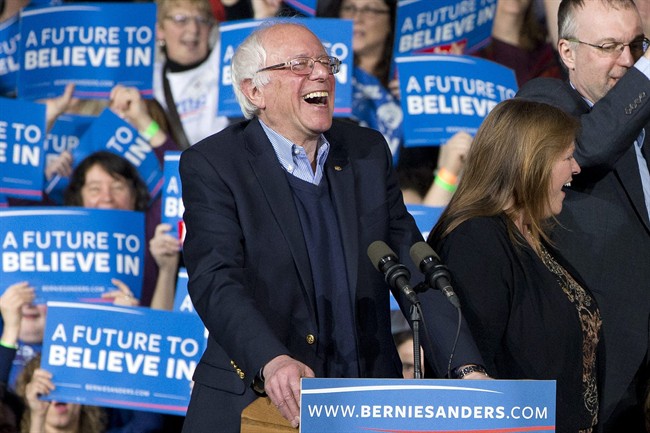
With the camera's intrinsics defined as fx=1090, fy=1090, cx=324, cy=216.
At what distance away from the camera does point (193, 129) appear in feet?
16.4

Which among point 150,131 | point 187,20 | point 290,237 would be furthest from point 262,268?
point 187,20

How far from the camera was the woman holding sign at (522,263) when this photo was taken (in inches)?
107

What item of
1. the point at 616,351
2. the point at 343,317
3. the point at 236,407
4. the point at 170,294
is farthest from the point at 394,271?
the point at 170,294

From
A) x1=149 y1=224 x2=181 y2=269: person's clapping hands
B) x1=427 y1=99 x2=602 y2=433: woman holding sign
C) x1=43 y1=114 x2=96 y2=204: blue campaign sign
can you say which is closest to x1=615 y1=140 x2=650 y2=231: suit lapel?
x1=427 y1=99 x2=602 y2=433: woman holding sign

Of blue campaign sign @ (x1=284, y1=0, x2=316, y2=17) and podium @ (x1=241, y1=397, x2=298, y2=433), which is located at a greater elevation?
blue campaign sign @ (x1=284, y1=0, x2=316, y2=17)

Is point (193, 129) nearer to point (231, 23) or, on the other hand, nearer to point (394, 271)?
point (231, 23)

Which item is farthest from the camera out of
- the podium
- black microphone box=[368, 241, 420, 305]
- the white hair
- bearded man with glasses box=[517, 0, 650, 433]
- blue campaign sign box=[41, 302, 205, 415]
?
blue campaign sign box=[41, 302, 205, 415]

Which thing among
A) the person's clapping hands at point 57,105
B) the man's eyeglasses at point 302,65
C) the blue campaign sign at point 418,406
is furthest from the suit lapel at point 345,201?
the person's clapping hands at point 57,105

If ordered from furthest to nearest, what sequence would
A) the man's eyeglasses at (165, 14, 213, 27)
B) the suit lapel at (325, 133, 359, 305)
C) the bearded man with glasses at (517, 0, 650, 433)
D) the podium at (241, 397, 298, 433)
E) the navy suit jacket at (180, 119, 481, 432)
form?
the man's eyeglasses at (165, 14, 213, 27) < the bearded man with glasses at (517, 0, 650, 433) < the suit lapel at (325, 133, 359, 305) < the navy suit jacket at (180, 119, 481, 432) < the podium at (241, 397, 298, 433)

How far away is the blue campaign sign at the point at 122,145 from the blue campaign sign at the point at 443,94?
3.87ft

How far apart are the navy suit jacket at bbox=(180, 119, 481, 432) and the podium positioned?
16 cm

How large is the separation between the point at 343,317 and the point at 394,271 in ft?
0.93

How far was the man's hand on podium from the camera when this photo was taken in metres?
2.12

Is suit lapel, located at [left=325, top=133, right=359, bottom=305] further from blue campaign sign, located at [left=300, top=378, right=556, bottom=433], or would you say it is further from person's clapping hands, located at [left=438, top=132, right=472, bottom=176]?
person's clapping hands, located at [left=438, top=132, right=472, bottom=176]
